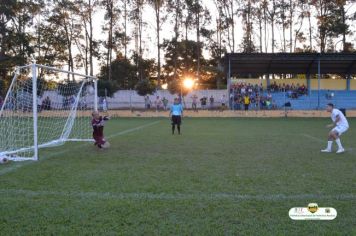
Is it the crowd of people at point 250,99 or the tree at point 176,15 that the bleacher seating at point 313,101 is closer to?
the crowd of people at point 250,99

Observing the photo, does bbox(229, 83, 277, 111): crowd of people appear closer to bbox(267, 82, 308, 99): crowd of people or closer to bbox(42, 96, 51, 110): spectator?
bbox(267, 82, 308, 99): crowd of people

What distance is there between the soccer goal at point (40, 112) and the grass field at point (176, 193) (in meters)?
2.00

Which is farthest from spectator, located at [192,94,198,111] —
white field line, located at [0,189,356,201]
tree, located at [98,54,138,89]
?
white field line, located at [0,189,356,201]

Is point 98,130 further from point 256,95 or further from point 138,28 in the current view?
point 138,28

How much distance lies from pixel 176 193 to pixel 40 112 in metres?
13.9

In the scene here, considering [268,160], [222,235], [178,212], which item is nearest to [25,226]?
[178,212]

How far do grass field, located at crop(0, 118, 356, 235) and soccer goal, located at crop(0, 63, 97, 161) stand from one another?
1996 mm

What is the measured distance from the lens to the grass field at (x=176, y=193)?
4.85 meters

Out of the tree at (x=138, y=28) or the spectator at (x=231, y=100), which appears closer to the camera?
the spectator at (x=231, y=100)

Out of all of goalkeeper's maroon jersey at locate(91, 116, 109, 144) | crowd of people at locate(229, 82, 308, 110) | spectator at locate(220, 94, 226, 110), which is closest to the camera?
goalkeeper's maroon jersey at locate(91, 116, 109, 144)

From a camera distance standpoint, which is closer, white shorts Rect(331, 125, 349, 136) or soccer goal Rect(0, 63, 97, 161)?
soccer goal Rect(0, 63, 97, 161)

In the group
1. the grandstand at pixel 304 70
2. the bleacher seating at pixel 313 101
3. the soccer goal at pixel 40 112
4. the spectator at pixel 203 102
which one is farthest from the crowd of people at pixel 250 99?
the soccer goal at pixel 40 112

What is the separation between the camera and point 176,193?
651 cm

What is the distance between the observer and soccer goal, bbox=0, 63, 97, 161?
11289mm
